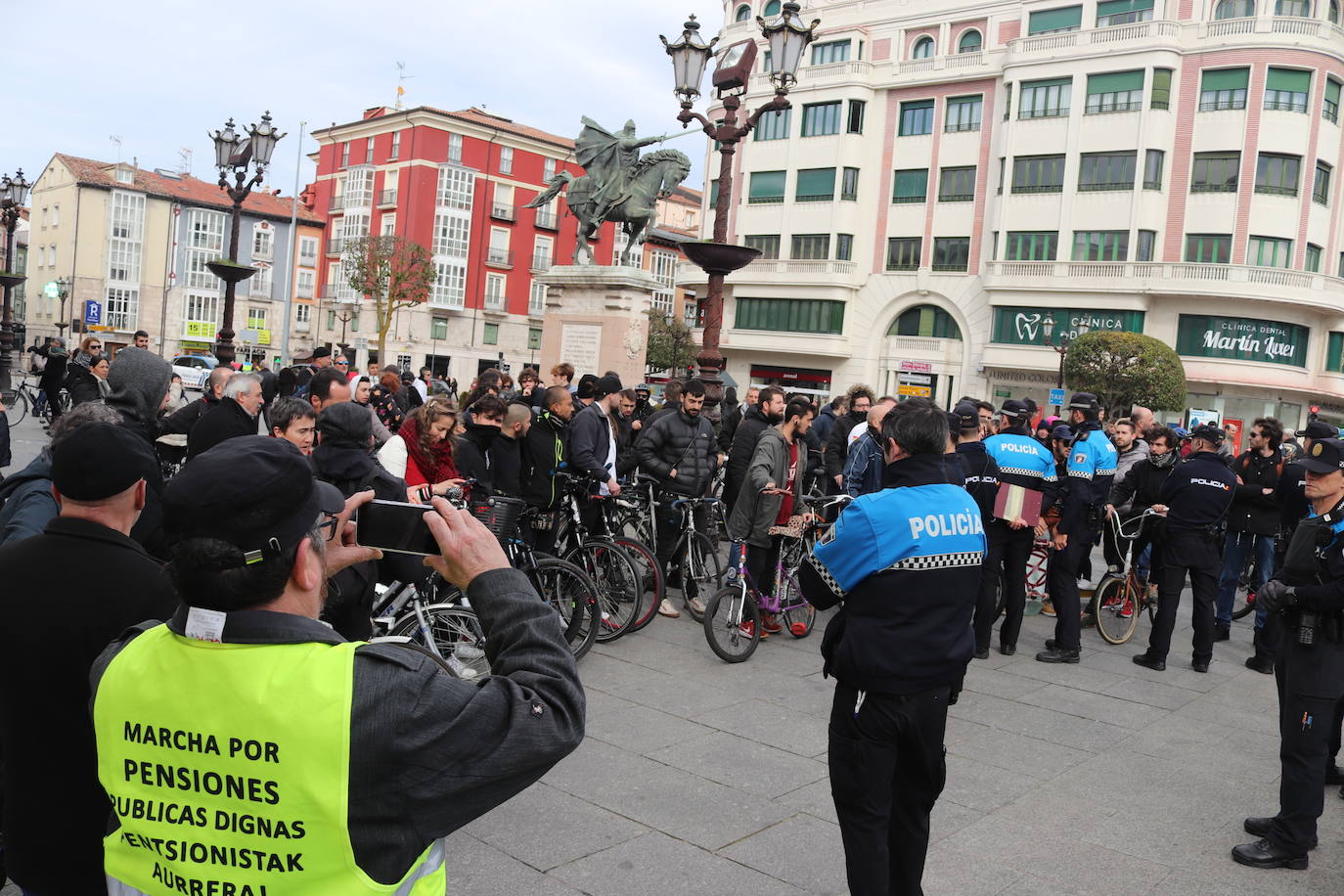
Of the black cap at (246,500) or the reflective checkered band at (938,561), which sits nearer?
the black cap at (246,500)

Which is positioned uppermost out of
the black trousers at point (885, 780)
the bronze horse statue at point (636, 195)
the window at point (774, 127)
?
the window at point (774, 127)

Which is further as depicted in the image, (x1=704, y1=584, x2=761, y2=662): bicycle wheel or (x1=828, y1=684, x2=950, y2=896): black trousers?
(x1=704, y1=584, x2=761, y2=662): bicycle wheel

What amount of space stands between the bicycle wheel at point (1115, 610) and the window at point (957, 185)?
1589 inches

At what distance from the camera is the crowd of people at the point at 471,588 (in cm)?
159

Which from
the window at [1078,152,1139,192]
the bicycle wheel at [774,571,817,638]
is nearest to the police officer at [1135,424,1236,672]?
the bicycle wheel at [774,571,817,638]

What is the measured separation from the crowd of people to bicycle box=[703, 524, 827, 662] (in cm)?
14

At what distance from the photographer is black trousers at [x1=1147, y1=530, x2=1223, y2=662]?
836cm

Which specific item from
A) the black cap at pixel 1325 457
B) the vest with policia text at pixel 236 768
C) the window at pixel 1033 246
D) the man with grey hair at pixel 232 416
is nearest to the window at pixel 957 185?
the window at pixel 1033 246

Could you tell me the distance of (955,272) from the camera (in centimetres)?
4719

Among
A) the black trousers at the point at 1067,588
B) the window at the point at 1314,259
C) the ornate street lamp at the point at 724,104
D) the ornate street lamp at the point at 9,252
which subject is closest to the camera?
the black trousers at the point at 1067,588

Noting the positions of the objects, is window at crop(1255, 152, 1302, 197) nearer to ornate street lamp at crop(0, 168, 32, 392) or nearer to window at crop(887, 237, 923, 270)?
window at crop(887, 237, 923, 270)

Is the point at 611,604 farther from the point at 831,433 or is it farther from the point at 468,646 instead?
the point at 831,433

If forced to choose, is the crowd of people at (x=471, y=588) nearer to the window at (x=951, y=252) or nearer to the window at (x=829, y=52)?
the window at (x=951, y=252)

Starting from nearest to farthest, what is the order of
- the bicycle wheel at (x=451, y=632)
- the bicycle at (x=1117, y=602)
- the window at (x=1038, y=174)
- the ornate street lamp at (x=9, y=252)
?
the bicycle wheel at (x=451, y=632) < the bicycle at (x=1117, y=602) < the ornate street lamp at (x=9, y=252) < the window at (x=1038, y=174)
